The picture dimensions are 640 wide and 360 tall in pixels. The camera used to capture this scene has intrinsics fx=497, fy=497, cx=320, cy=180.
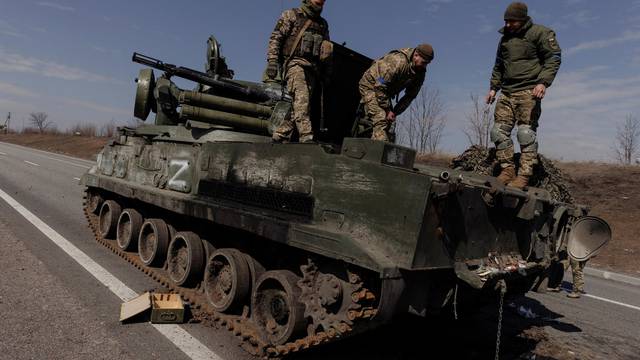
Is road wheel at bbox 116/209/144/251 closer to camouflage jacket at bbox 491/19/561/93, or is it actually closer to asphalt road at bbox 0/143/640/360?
asphalt road at bbox 0/143/640/360

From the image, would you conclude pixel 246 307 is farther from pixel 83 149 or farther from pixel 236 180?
pixel 83 149

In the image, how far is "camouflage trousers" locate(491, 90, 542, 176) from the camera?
5.20m

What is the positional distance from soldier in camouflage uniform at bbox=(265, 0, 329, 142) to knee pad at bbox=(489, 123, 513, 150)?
210cm

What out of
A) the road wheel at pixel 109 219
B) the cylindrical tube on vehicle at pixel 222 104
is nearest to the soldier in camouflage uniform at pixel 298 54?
the cylindrical tube on vehicle at pixel 222 104

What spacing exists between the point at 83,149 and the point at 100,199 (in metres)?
38.3

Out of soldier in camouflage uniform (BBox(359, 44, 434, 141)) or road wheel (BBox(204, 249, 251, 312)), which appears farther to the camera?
soldier in camouflage uniform (BBox(359, 44, 434, 141))

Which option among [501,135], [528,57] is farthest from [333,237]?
[528,57]

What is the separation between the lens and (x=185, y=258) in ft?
19.5

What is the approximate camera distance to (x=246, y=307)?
498cm

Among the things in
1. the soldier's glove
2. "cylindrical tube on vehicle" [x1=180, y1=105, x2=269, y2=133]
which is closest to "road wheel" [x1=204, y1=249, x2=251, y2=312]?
"cylindrical tube on vehicle" [x1=180, y1=105, x2=269, y2=133]

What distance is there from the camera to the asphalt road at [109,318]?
4215 mm

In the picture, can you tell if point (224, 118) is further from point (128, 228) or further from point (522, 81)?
point (522, 81)

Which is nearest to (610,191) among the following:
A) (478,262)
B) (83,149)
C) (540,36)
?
(540,36)

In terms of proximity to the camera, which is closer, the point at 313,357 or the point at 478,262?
the point at 478,262
